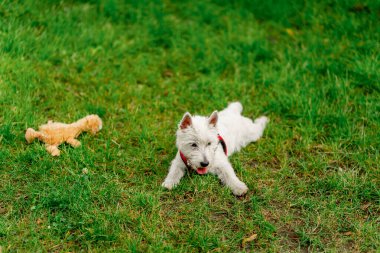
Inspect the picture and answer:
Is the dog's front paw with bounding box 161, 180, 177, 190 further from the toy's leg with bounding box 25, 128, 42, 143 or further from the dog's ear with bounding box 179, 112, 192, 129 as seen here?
the toy's leg with bounding box 25, 128, 42, 143

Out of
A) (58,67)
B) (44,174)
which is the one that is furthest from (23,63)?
(44,174)

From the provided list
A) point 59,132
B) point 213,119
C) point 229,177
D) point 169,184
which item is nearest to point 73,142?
point 59,132

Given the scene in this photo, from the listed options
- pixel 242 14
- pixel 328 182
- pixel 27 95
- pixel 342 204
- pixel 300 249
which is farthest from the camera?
pixel 242 14

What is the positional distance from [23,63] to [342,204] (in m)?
4.46

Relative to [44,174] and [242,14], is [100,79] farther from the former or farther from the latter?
[242,14]

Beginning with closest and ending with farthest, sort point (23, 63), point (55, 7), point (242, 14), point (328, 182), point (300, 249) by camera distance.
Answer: point (300, 249)
point (328, 182)
point (23, 63)
point (55, 7)
point (242, 14)

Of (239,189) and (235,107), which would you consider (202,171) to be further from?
(235,107)

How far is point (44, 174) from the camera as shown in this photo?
4965 mm

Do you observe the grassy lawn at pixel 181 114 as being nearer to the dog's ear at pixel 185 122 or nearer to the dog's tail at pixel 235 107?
the dog's tail at pixel 235 107

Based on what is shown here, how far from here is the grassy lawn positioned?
4387 millimetres

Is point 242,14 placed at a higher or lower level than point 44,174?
higher

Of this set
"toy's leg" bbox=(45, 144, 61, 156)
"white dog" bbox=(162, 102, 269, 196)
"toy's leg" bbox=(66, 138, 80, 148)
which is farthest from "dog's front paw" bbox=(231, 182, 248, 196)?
"toy's leg" bbox=(45, 144, 61, 156)

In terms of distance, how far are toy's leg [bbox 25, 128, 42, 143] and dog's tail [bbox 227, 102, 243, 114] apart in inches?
92.9

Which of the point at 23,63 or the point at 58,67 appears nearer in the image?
the point at 23,63
